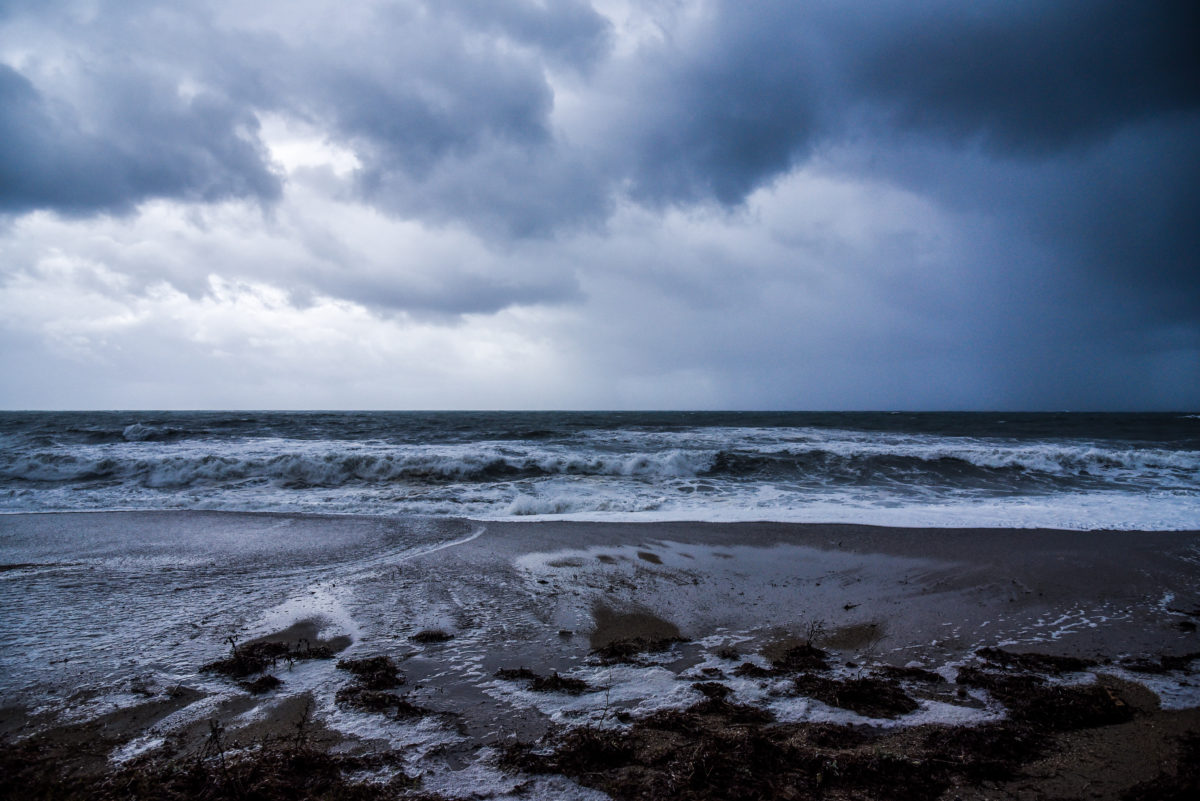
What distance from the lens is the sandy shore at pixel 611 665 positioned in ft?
8.48

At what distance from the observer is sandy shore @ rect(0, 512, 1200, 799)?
102 inches

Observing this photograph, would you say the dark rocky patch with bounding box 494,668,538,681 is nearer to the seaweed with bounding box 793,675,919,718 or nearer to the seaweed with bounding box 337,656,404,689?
the seaweed with bounding box 337,656,404,689

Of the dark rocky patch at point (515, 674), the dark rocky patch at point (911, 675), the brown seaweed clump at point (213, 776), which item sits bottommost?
the dark rocky patch at point (515, 674)

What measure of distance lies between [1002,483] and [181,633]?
17734mm

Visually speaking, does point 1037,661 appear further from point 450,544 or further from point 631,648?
point 450,544

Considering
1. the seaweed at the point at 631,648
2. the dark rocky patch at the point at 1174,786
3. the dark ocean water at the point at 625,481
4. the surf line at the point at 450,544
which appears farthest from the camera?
the dark ocean water at the point at 625,481

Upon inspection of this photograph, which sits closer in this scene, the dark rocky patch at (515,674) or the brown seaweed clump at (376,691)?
the brown seaweed clump at (376,691)

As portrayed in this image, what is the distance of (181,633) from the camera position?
4230mm

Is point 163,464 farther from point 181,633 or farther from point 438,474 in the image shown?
point 181,633

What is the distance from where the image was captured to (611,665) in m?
3.79

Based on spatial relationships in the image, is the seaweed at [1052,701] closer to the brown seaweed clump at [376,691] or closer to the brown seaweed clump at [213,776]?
the brown seaweed clump at [213,776]

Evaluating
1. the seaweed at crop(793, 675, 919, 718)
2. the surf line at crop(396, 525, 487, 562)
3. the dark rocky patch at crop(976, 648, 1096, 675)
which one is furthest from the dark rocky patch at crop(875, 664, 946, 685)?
the surf line at crop(396, 525, 487, 562)

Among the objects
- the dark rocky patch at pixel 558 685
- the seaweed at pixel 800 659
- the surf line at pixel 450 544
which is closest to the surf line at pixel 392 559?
the surf line at pixel 450 544

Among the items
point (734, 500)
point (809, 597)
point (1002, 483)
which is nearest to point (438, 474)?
point (734, 500)
